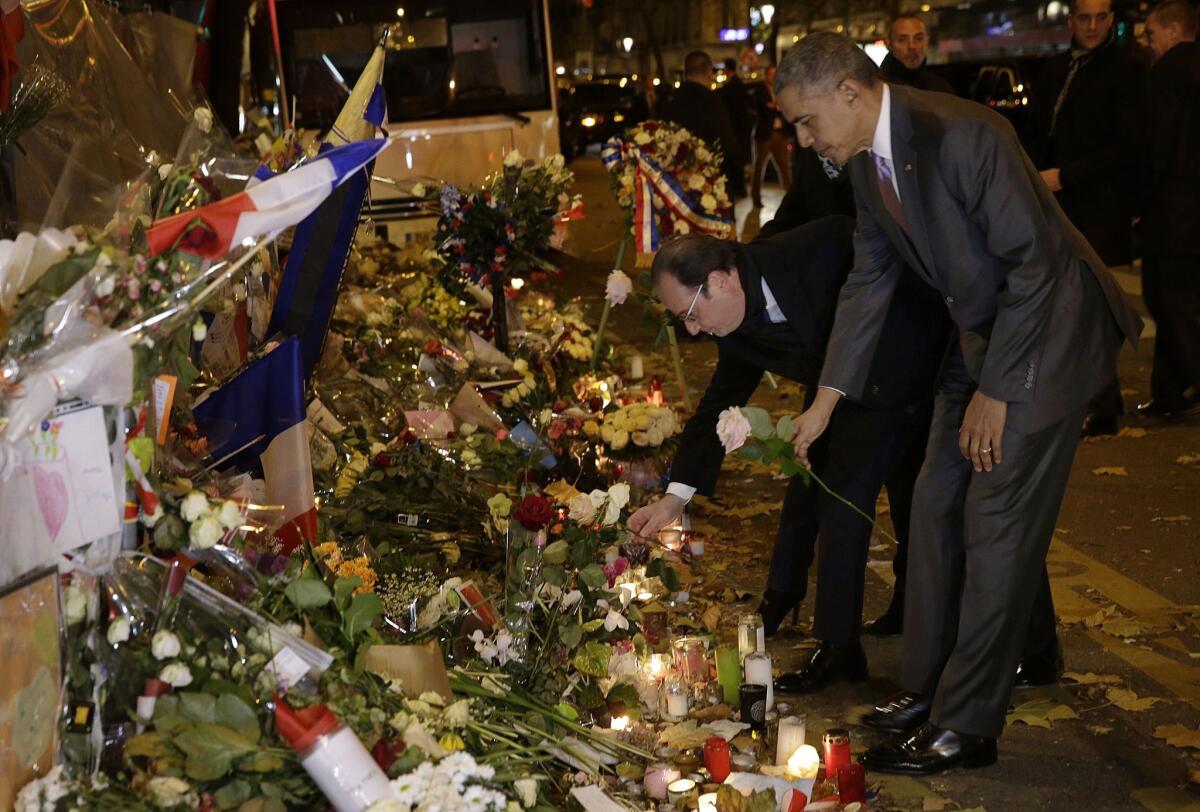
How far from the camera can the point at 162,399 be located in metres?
2.73

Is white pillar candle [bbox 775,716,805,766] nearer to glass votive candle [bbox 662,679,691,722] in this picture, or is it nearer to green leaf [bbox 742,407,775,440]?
glass votive candle [bbox 662,679,691,722]

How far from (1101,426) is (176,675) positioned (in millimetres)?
5335

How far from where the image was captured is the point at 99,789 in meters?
2.41

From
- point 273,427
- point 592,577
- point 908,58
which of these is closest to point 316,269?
point 273,427

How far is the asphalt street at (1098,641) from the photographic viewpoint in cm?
346

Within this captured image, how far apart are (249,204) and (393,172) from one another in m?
9.07

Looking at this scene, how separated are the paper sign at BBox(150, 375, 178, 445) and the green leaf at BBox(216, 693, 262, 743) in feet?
1.81

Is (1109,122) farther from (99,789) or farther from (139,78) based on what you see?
(99,789)

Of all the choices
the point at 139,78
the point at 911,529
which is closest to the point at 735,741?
the point at 911,529

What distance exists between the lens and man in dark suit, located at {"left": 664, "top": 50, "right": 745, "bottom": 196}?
9.94 m

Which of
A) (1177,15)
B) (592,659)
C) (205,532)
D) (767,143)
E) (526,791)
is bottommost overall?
(592,659)

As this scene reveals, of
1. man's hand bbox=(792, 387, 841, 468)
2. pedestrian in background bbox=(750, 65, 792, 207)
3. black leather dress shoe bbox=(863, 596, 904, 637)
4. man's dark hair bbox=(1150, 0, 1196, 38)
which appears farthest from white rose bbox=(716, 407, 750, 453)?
pedestrian in background bbox=(750, 65, 792, 207)

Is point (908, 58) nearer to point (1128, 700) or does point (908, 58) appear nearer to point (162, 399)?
point (1128, 700)

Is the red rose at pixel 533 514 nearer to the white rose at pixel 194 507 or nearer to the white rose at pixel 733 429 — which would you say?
the white rose at pixel 733 429
